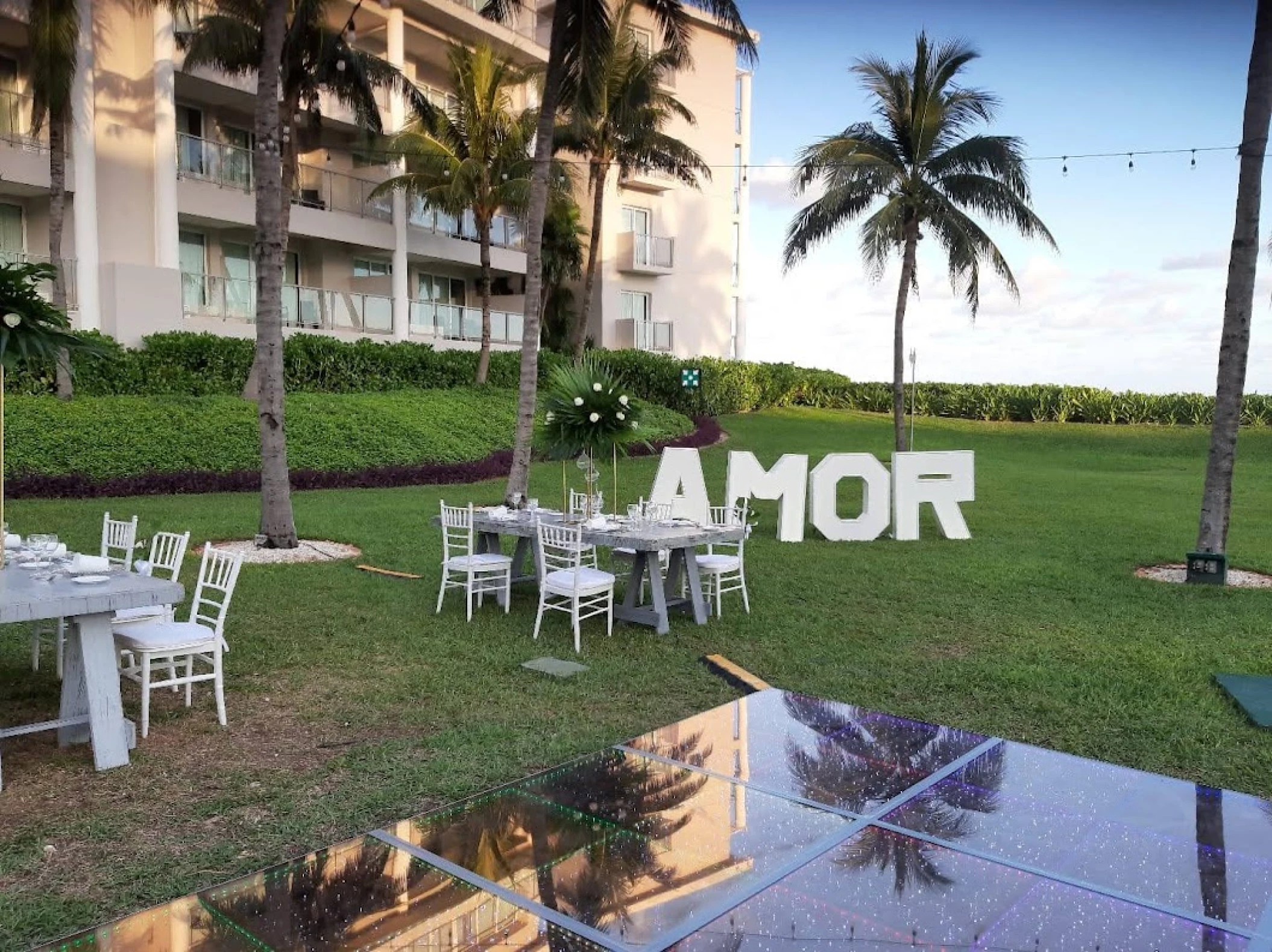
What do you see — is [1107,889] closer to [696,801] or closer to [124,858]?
[696,801]

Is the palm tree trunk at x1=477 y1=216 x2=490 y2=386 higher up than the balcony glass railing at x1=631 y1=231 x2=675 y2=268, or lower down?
lower down

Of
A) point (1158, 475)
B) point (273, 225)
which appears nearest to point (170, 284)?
point (273, 225)

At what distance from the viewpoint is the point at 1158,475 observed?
79.4ft

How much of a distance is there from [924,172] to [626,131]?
991cm

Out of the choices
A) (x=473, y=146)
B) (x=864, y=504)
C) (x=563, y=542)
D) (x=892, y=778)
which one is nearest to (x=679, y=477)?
(x=864, y=504)

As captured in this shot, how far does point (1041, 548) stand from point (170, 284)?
17186mm

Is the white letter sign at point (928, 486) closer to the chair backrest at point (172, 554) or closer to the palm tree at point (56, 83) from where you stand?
the chair backrest at point (172, 554)

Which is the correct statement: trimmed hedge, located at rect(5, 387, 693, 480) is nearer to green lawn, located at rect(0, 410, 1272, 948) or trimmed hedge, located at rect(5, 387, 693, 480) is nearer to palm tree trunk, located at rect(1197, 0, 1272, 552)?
green lawn, located at rect(0, 410, 1272, 948)

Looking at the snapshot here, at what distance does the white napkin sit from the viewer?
18.0 feet

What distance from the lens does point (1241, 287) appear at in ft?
33.5

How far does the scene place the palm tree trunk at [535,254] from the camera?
11.7 metres

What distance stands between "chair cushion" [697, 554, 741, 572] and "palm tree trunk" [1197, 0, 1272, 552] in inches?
217

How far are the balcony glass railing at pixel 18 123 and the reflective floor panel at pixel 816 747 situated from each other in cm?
1925

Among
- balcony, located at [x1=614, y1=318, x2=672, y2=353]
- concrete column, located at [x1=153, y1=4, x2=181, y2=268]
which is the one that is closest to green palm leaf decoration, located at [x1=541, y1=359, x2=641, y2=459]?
concrete column, located at [x1=153, y1=4, x2=181, y2=268]
